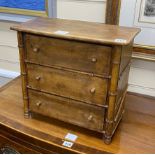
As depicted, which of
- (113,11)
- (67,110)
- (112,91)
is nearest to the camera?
(112,91)

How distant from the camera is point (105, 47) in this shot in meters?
0.95

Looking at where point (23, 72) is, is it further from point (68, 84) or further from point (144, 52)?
point (144, 52)

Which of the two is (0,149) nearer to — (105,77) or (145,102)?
(105,77)

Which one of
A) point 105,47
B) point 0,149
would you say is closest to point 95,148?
point 105,47

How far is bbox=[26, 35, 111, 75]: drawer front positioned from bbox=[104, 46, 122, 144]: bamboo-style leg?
34 millimetres

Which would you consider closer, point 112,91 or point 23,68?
point 112,91

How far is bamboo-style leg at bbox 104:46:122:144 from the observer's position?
3.06ft

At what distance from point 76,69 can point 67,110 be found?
235 mm

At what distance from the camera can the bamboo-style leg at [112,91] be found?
0.93 meters

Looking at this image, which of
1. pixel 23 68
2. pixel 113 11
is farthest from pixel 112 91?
pixel 113 11

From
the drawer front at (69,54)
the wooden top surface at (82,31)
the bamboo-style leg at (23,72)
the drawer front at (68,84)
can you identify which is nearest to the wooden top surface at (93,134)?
the bamboo-style leg at (23,72)

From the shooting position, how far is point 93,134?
116 centimetres

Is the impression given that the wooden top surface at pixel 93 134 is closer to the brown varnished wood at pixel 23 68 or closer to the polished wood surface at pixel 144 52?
the brown varnished wood at pixel 23 68

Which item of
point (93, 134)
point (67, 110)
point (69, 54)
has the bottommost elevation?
point (93, 134)
